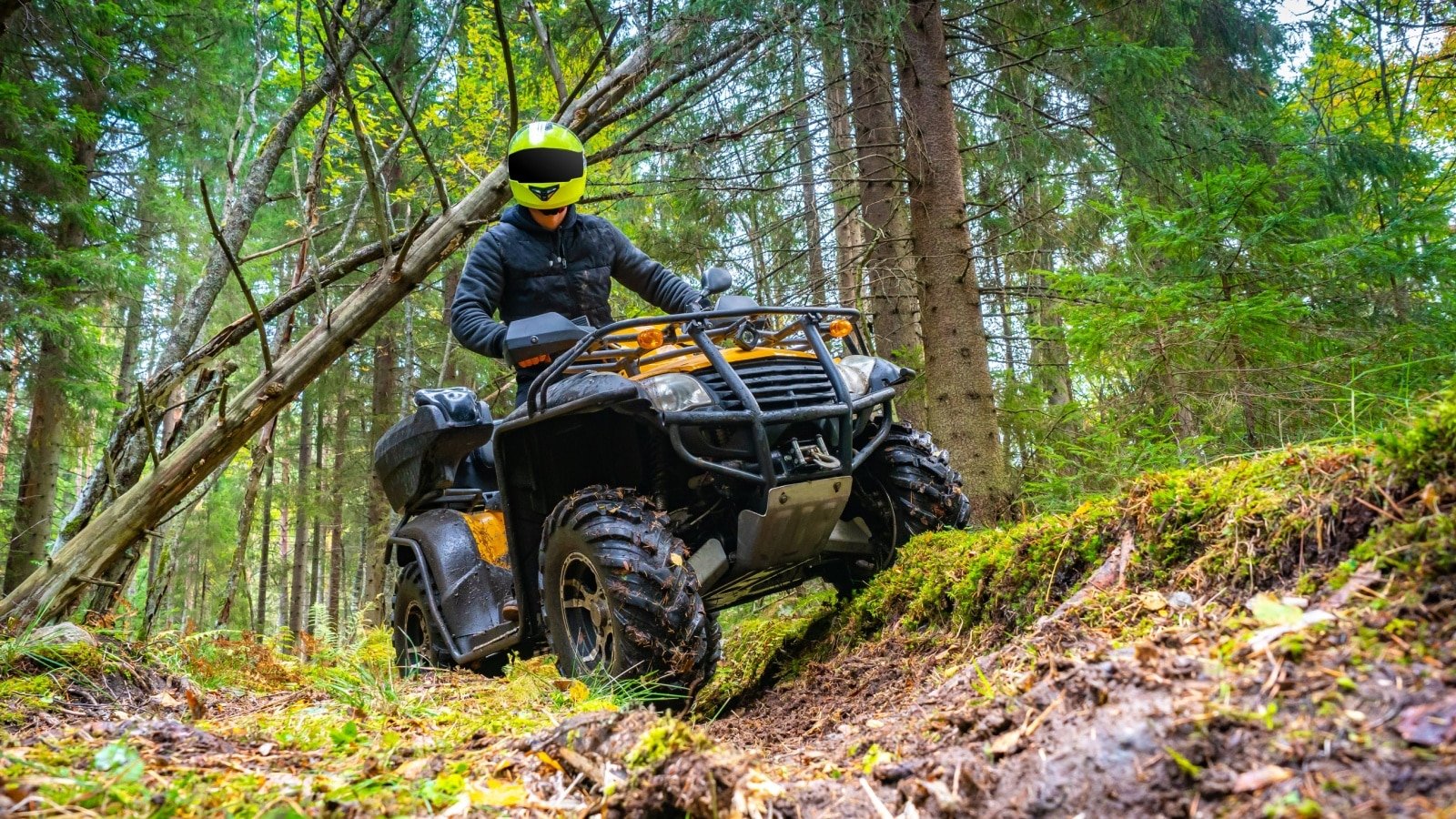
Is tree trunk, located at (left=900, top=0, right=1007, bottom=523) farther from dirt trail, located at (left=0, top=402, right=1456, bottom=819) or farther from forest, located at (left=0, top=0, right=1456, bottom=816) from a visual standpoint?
dirt trail, located at (left=0, top=402, right=1456, bottom=819)

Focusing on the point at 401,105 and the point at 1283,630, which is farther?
the point at 401,105

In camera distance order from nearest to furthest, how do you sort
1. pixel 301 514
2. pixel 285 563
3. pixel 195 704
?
pixel 195 704
pixel 301 514
pixel 285 563

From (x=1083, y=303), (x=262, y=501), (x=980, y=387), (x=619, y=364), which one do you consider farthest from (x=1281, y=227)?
(x=262, y=501)

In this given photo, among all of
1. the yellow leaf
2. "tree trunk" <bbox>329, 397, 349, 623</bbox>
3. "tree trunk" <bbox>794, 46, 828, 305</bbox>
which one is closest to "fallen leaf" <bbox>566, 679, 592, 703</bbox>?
the yellow leaf

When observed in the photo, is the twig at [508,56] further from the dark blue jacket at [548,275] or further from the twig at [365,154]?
the twig at [365,154]

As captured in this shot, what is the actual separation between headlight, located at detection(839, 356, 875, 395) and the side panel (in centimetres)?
195

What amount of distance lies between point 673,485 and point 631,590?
770 mm

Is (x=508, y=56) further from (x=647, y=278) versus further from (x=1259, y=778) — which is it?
(x=1259, y=778)

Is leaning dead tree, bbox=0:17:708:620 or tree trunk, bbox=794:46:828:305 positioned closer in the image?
leaning dead tree, bbox=0:17:708:620

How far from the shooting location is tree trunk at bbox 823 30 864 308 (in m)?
6.08

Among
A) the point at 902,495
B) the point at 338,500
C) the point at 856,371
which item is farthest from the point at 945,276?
the point at 338,500

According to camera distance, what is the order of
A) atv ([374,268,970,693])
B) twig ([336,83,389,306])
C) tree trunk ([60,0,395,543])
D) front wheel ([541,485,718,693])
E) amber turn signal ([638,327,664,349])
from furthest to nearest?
tree trunk ([60,0,395,543])
twig ([336,83,389,306])
amber turn signal ([638,327,664,349])
atv ([374,268,970,693])
front wheel ([541,485,718,693])

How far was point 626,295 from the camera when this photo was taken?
10.5 meters

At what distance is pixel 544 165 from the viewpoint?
426cm
